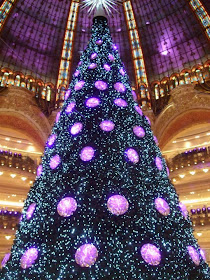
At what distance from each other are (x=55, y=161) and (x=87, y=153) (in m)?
0.38

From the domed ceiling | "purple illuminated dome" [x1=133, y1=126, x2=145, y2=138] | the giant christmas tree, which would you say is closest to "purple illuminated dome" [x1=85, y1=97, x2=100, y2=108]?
the giant christmas tree

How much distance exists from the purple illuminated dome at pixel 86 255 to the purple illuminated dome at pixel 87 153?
2.85 ft

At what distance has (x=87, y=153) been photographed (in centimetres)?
284

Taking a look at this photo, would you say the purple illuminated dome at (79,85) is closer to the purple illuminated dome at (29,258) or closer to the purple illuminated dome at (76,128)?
the purple illuminated dome at (76,128)

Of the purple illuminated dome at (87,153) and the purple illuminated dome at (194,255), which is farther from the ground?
the purple illuminated dome at (87,153)

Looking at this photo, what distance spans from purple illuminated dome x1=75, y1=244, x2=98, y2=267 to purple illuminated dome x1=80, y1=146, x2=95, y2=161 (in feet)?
2.85

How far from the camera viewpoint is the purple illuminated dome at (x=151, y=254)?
2291 millimetres

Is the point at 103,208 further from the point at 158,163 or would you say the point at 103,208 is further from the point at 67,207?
the point at 158,163

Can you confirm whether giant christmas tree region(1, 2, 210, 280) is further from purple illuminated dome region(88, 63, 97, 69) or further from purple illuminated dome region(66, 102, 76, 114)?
purple illuminated dome region(88, 63, 97, 69)

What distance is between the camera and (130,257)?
230 centimetres

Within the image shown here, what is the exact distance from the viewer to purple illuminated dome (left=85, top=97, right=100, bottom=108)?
3.21m

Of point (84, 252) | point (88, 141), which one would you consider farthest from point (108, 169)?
point (84, 252)

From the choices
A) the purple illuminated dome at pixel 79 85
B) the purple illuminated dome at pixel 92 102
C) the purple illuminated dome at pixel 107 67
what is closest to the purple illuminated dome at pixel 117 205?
the purple illuminated dome at pixel 92 102

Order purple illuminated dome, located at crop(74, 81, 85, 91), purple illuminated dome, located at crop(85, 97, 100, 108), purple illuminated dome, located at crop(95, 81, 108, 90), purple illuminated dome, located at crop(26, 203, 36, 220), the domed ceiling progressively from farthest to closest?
1. the domed ceiling
2. purple illuminated dome, located at crop(74, 81, 85, 91)
3. purple illuminated dome, located at crop(95, 81, 108, 90)
4. purple illuminated dome, located at crop(85, 97, 100, 108)
5. purple illuminated dome, located at crop(26, 203, 36, 220)
